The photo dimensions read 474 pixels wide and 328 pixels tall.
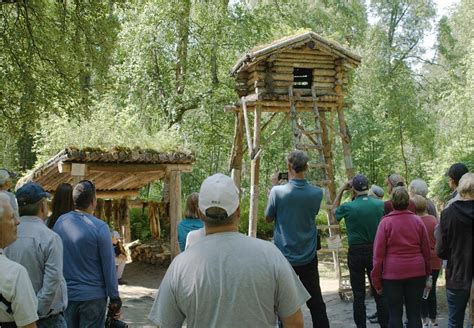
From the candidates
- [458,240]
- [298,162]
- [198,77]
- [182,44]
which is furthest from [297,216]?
[182,44]

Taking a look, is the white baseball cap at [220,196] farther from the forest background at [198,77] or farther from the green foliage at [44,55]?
the green foliage at [44,55]

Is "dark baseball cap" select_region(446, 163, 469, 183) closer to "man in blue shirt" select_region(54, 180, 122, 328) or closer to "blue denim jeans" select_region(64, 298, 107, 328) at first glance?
"man in blue shirt" select_region(54, 180, 122, 328)

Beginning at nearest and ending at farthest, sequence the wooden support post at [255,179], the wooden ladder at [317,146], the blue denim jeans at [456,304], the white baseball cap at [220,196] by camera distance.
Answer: the white baseball cap at [220,196], the blue denim jeans at [456,304], the wooden ladder at [317,146], the wooden support post at [255,179]

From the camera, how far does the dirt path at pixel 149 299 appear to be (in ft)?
27.5

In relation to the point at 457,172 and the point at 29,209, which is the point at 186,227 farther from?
the point at 457,172

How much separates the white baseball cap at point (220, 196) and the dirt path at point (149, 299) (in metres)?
5.67

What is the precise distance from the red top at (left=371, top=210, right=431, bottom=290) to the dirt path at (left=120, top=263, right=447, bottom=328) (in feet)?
7.78

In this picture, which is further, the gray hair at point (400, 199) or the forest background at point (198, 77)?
the forest background at point (198, 77)

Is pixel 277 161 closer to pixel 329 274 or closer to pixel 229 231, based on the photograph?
pixel 329 274

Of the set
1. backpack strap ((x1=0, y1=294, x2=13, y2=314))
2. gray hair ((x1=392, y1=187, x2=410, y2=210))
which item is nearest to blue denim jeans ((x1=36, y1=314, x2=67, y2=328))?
backpack strap ((x1=0, y1=294, x2=13, y2=314))

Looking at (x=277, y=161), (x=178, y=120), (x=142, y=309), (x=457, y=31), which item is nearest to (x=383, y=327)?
(x=142, y=309)

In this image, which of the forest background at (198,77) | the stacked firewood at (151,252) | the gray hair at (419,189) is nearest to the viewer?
the gray hair at (419,189)

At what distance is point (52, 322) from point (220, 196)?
2.35 meters

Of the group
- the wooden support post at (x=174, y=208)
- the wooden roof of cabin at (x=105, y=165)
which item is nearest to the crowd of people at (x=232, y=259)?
the wooden roof of cabin at (x=105, y=165)
